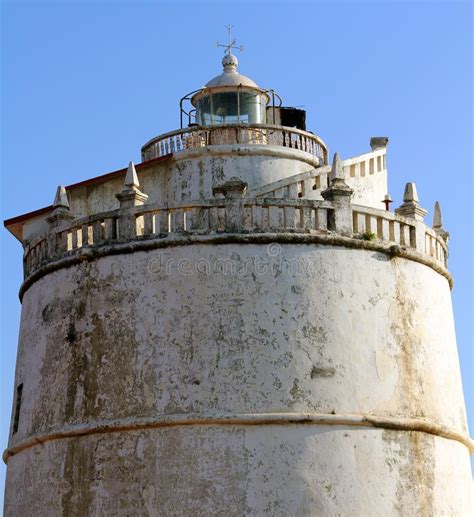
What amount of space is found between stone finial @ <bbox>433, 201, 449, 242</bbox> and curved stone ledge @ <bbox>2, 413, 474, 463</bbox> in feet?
11.9

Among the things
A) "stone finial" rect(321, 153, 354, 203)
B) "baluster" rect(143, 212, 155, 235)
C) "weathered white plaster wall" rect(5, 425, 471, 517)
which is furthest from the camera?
"stone finial" rect(321, 153, 354, 203)

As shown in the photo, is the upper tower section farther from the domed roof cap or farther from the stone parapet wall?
the stone parapet wall

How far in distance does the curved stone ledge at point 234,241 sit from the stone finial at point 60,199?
3.55 feet

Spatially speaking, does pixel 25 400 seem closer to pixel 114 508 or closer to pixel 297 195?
pixel 114 508

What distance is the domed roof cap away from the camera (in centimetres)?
2471

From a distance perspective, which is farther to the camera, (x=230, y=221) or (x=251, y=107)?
(x=251, y=107)

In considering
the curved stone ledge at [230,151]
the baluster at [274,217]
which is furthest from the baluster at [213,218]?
the curved stone ledge at [230,151]

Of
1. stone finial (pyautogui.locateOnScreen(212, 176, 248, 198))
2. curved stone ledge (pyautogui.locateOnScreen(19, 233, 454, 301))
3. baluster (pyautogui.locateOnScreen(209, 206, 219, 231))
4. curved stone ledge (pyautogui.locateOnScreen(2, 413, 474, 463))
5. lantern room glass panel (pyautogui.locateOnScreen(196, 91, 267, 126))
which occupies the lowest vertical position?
curved stone ledge (pyautogui.locateOnScreen(2, 413, 474, 463))

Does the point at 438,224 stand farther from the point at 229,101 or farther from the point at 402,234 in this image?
the point at 229,101

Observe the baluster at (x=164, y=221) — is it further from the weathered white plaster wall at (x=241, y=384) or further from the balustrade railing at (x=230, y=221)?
the weathered white plaster wall at (x=241, y=384)

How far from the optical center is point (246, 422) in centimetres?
1878

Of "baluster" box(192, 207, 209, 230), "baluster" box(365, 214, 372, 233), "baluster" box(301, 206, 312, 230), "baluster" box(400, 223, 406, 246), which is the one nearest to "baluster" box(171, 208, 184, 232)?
"baluster" box(192, 207, 209, 230)

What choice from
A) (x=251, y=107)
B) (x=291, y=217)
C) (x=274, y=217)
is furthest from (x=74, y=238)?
(x=251, y=107)

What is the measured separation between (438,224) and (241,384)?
528 cm
